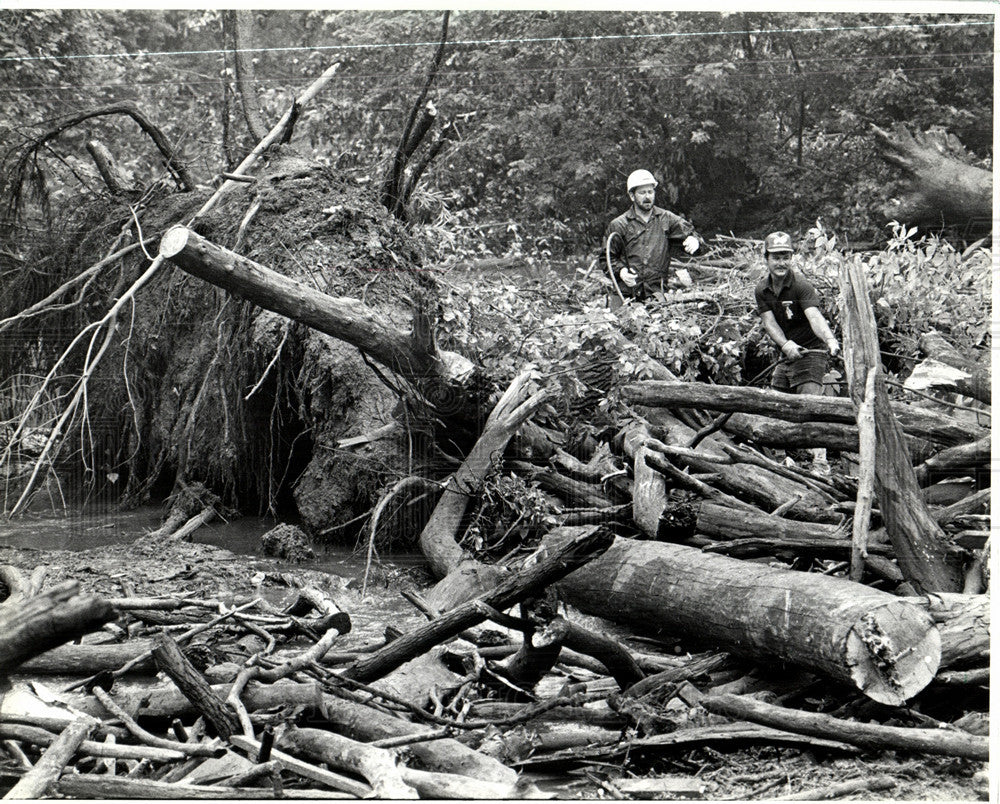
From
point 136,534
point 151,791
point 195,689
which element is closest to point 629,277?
point 136,534

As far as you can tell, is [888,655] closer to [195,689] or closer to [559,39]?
[195,689]

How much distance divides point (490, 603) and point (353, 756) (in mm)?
570

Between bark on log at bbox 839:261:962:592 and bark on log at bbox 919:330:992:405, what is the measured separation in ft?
1.07

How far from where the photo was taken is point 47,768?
9.11 feet

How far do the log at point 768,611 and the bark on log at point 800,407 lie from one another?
591mm

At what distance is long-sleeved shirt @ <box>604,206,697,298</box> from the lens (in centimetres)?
379

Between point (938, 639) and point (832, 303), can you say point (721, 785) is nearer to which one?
point (938, 639)

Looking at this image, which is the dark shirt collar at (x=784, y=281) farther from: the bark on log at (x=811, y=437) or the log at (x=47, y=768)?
the log at (x=47, y=768)

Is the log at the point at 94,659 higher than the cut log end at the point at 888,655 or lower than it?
lower

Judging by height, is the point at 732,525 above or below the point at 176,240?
below

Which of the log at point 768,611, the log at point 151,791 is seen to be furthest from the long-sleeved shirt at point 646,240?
the log at point 151,791

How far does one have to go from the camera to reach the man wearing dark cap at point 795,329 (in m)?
3.92

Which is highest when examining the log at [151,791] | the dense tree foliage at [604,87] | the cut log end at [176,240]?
the dense tree foliage at [604,87]

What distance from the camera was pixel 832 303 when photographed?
13.1 feet
